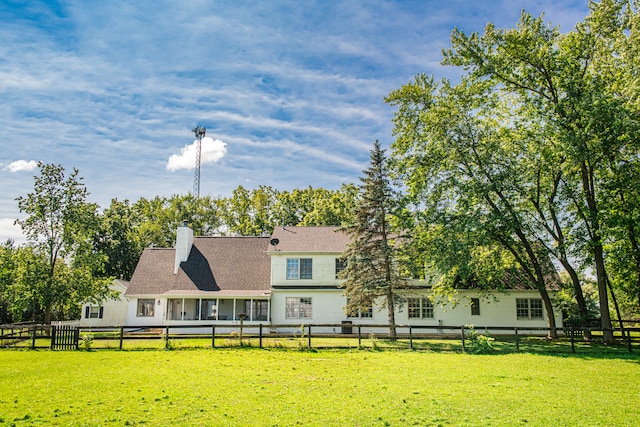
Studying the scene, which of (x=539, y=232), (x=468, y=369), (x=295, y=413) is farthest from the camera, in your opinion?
(x=539, y=232)

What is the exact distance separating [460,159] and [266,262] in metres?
16.3

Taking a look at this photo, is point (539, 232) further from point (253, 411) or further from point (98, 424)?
point (98, 424)

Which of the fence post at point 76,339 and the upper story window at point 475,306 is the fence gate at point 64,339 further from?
the upper story window at point 475,306

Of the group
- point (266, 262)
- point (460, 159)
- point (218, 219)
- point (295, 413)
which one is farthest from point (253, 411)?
point (218, 219)

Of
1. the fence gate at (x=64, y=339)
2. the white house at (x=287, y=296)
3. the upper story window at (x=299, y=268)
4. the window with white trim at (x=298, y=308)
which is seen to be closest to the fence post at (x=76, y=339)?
the fence gate at (x=64, y=339)

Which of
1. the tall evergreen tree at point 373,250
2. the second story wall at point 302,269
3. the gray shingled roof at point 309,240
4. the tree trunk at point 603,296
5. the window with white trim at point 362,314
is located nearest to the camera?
the tree trunk at point 603,296

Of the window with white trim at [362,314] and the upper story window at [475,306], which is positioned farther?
the upper story window at [475,306]

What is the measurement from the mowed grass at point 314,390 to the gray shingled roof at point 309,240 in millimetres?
14890

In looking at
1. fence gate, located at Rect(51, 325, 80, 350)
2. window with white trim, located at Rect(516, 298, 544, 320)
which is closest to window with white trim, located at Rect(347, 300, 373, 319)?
window with white trim, located at Rect(516, 298, 544, 320)

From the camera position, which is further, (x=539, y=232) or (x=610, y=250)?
(x=539, y=232)

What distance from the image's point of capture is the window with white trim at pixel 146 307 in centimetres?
3466

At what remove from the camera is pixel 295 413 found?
9430mm

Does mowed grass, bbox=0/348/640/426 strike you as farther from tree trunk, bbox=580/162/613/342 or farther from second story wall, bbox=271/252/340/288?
second story wall, bbox=271/252/340/288

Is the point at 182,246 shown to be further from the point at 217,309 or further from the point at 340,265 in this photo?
the point at 340,265
